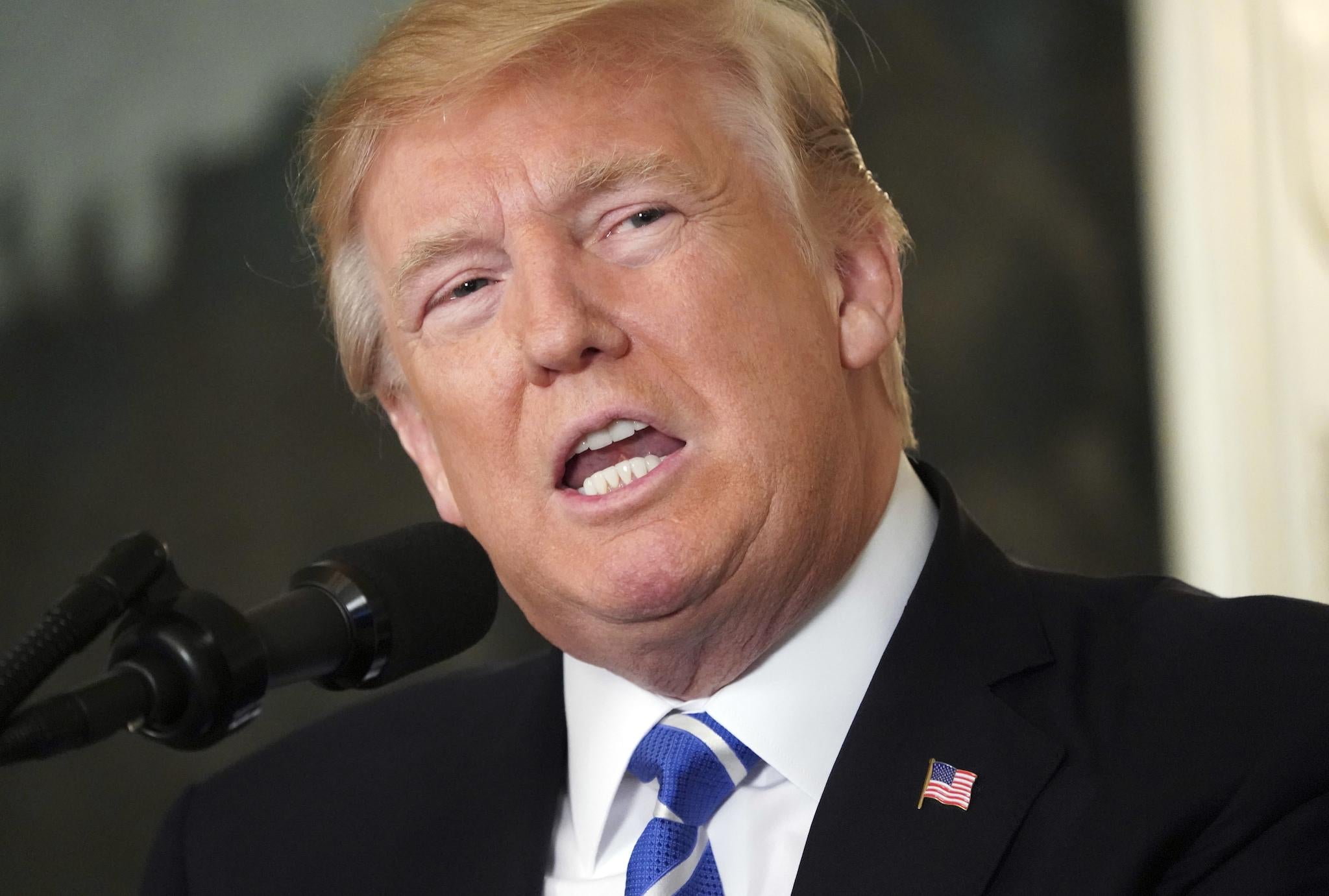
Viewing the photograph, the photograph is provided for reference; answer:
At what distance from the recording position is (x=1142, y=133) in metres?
3.42

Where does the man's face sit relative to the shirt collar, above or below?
above

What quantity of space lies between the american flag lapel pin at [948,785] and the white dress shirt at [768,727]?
14 cm

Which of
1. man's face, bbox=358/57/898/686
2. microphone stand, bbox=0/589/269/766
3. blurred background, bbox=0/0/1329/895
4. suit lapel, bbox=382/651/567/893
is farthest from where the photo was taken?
blurred background, bbox=0/0/1329/895

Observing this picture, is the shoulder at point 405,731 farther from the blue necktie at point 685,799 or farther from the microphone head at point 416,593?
the microphone head at point 416,593

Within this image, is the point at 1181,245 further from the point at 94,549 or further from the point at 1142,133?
the point at 94,549

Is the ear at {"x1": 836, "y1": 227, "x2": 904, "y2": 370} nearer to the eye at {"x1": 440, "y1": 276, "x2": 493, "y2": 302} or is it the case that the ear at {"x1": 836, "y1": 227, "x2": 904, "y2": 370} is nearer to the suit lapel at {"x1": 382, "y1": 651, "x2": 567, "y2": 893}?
the eye at {"x1": 440, "y1": 276, "x2": 493, "y2": 302}

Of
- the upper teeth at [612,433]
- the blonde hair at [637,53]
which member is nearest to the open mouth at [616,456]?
the upper teeth at [612,433]

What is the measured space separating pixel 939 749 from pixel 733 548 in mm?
323

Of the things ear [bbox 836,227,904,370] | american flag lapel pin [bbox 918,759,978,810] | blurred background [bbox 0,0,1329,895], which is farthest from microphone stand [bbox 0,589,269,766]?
blurred background [bbox 0,0,1329,895]

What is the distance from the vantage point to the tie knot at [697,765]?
1.71m

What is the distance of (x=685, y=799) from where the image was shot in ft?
5.59

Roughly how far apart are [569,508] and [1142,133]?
230 centimetres

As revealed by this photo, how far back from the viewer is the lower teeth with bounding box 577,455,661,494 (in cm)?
163

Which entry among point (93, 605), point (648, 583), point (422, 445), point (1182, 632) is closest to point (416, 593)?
point (93, 605)
